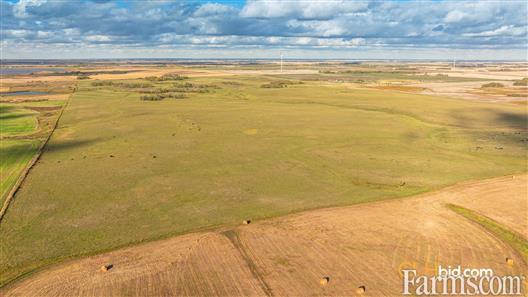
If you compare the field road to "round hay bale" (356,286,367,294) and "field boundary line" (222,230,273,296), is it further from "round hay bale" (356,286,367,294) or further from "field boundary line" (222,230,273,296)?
"round hay bale" (356,286,367,294)

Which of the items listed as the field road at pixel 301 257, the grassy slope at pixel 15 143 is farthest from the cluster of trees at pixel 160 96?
the field road at pixel 301 257

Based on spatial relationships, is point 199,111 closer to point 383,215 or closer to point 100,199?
point 100,199

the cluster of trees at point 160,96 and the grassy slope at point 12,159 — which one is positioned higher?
the cluster of trees at point 160,96

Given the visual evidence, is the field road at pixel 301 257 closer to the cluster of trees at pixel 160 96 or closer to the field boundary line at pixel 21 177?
the field boundary line at pixel 21 177

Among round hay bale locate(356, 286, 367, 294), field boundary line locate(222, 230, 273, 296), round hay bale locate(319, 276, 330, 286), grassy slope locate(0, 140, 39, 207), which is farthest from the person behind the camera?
grassy slope locate(0, 140, 39, 207)

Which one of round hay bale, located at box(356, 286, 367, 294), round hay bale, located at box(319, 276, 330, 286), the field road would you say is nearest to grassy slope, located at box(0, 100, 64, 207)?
the field road

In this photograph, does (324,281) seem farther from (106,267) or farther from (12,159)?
(12,159)
